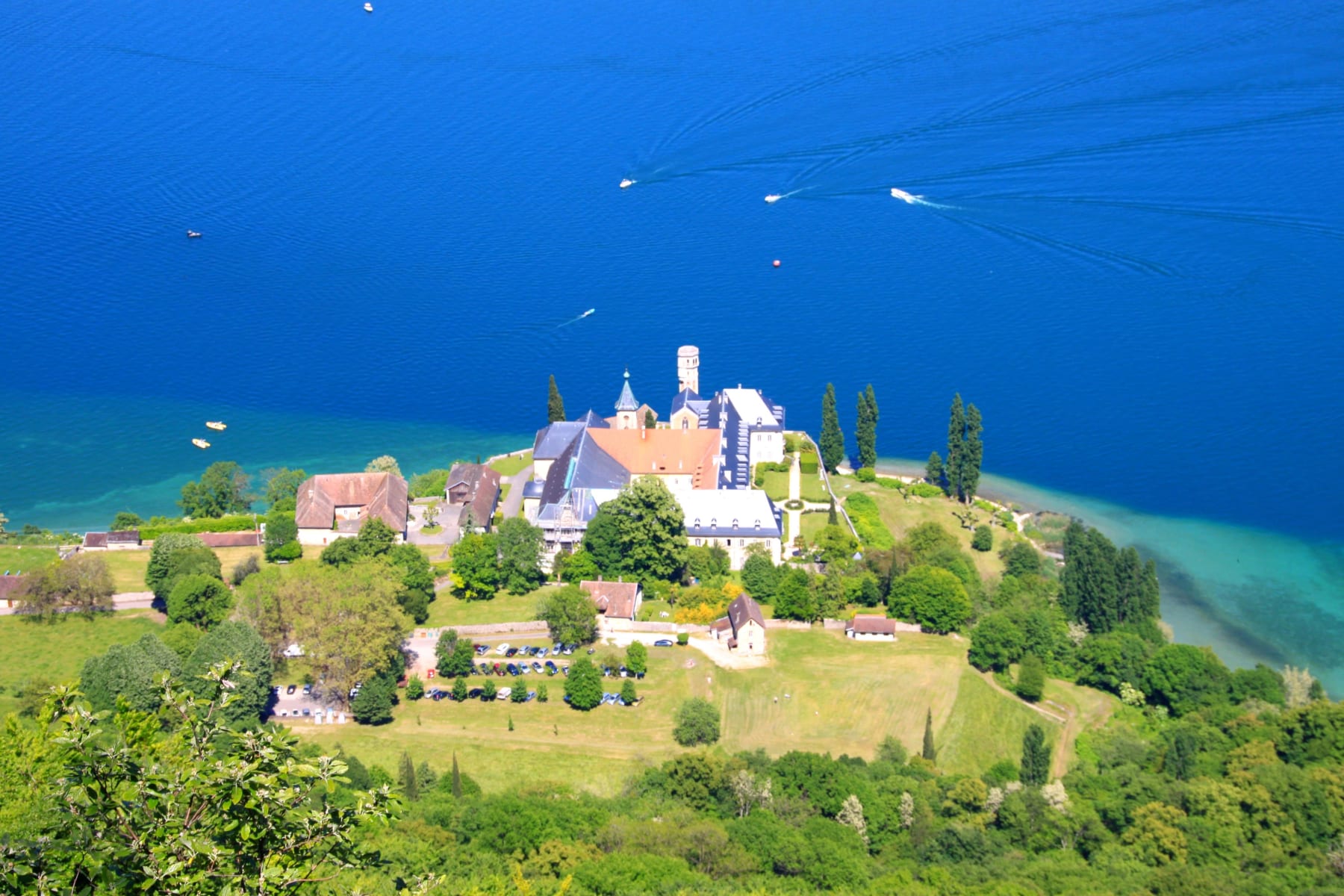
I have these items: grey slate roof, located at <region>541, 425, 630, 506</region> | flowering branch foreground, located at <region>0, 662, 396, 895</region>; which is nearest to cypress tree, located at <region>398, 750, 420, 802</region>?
grey slate roof, located at <region>541, 425, 630, 506</region>

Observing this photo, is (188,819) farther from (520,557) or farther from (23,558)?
(23,558)

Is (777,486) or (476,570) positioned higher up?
(777,486)

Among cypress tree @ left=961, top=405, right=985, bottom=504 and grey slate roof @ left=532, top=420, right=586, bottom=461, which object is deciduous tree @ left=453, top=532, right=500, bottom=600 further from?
cypress tree @ left=961, top=405, right=985, bottom=504

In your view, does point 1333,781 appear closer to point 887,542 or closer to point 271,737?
point 887,542

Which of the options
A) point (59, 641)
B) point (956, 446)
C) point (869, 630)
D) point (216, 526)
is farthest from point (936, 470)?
point (59, 641)

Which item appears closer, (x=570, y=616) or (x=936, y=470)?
(x=570, y=616)

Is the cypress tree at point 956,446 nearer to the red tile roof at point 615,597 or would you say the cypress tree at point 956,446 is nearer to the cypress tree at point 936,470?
the cypress tree at point 936,470
